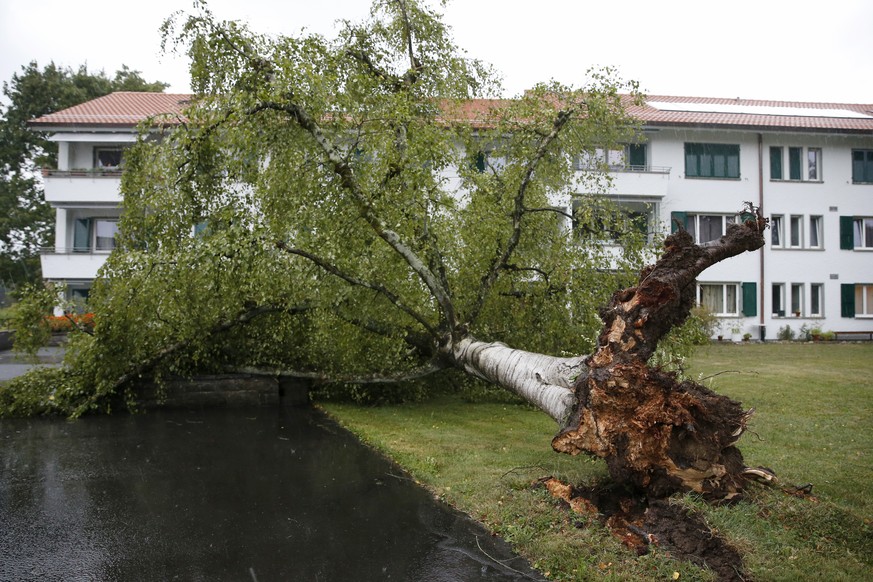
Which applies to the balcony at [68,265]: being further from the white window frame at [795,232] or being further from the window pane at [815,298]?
the window pane at [815,298]

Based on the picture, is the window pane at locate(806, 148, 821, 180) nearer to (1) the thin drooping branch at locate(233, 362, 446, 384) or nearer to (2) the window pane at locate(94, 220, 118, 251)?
(1) the thin drooping branch at locate(233, 362, 446, 384)

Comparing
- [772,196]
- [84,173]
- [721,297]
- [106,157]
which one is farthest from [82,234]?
[772,196]

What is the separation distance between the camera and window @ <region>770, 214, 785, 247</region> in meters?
27.4

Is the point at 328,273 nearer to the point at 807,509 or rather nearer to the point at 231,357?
the point at 231,357

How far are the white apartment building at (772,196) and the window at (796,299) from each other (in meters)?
0.04

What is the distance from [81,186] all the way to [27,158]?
16784 millimetres

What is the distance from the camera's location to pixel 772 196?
2744 centimetres

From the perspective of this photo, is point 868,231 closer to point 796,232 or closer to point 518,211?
point 796,232

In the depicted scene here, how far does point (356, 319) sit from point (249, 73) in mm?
3808

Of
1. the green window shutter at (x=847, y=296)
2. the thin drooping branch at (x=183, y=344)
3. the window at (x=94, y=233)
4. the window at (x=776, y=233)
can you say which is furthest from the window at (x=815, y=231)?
the window at (x=94, y=233)

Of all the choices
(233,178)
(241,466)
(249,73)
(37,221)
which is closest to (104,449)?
(241,466)

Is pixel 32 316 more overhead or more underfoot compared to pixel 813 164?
more underfoot

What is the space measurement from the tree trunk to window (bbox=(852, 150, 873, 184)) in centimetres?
2625

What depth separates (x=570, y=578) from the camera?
14.1 feet
